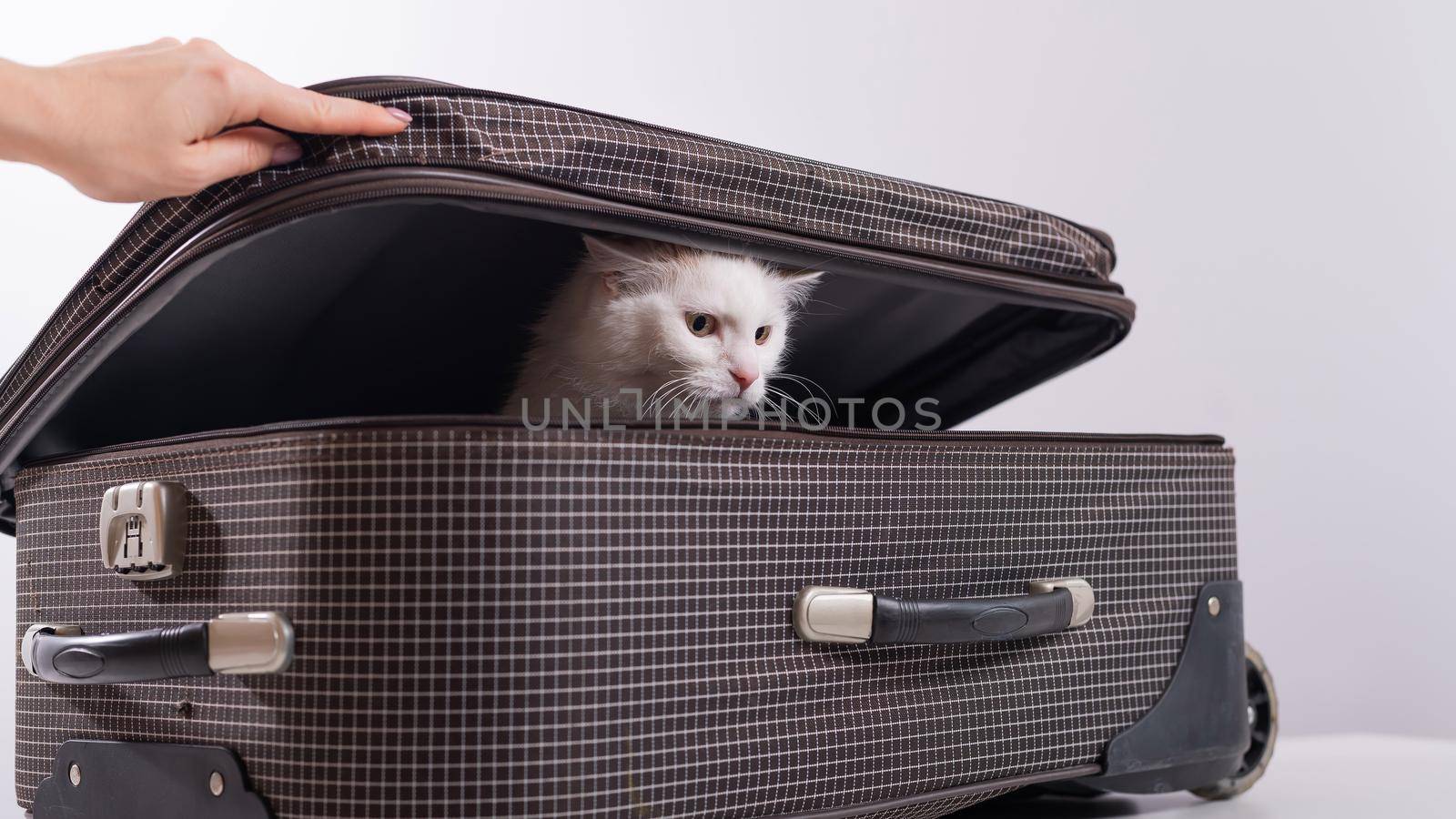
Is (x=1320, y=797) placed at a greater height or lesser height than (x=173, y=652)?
lesser

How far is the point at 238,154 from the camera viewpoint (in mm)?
776

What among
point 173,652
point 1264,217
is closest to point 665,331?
point 173,652

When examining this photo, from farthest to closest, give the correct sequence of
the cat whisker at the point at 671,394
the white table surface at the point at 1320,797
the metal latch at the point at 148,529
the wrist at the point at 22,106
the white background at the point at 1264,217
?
the white background at the point at 1264,217
the white table surface at the point at 1320,797
the cat whisker at the point at 671,394
the metal latch at the point at 148,529
the wrist at the point at 22,106

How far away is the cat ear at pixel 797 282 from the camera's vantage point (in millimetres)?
1104

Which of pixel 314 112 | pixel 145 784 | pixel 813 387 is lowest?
pixel 145 784

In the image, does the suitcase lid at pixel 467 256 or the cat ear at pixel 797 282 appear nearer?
the suitcase lid at pixel 467 256

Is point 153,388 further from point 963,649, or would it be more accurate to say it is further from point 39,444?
point 963,649

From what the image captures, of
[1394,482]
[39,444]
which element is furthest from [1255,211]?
[39,444]

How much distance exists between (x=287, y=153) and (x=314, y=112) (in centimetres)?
4

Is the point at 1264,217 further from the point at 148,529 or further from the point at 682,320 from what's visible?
the point at 148,529

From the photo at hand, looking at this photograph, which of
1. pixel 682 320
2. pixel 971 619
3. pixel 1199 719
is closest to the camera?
pixel 971 619

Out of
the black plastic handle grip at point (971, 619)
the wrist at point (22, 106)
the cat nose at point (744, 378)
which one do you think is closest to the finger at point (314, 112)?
the wrist at point (22, 106)

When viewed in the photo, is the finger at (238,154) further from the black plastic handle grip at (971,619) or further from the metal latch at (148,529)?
the black plastic handle grip at (971,619)

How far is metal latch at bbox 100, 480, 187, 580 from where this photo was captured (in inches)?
33.2
